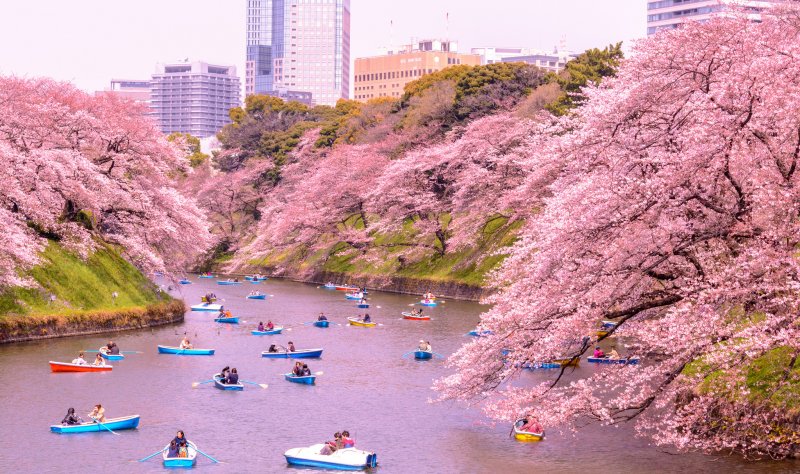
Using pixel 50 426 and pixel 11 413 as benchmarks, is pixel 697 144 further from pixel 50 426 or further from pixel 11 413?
pixel 11 413

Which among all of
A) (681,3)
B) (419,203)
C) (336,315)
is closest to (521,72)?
(419,203)

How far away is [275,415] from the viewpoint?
39344 millimetres

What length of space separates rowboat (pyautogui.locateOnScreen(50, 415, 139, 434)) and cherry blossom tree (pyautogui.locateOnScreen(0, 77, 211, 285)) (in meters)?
19.8

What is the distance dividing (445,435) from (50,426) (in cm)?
1387

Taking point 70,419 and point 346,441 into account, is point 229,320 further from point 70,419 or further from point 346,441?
point 346,441

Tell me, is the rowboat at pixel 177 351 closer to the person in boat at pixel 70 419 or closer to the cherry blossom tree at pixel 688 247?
the person in boat at pixel 70 419

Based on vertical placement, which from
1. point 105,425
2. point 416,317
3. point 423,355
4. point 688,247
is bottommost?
point 416,317

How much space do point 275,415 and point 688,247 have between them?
59.0 ft

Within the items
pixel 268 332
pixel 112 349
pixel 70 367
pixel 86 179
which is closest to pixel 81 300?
pixel 86 179

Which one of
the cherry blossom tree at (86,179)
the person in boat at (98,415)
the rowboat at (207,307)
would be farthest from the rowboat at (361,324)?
the person in boat at (98,415)

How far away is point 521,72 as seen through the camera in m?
98.2

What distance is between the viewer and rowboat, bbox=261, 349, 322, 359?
53062 mm

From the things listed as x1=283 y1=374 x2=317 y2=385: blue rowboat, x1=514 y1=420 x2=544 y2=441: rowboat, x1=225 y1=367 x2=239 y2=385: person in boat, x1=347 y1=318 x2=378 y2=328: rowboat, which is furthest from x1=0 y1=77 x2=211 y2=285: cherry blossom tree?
x1=514 y1=420 x2=544 y2=441: rowboat

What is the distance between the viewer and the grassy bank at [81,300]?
53.9 m
